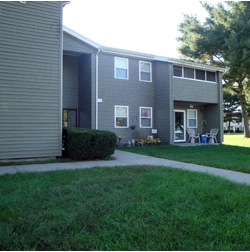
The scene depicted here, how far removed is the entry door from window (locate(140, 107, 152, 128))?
7.66ft

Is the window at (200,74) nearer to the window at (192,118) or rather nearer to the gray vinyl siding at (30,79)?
the window at (192,118)

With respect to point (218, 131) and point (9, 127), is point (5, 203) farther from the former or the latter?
point (218, 131)

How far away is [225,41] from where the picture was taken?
2134 cm

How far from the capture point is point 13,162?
8.36 meters

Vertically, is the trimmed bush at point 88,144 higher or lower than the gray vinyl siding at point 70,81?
lower

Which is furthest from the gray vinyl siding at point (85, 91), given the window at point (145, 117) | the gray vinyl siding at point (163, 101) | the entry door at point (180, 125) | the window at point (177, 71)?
the entry door at point (180, 125)

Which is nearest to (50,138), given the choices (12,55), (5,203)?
(12,55)

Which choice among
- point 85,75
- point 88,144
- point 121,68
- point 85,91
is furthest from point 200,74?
point 88,144

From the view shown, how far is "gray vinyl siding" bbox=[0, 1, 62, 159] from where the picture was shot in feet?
27.7

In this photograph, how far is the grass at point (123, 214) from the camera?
2.84m

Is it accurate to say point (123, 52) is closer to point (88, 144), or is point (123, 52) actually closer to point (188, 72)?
point (188, 72)

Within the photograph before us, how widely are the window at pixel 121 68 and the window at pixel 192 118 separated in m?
5.77

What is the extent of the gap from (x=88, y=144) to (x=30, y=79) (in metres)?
3.00

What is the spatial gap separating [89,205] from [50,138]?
18.7ft
